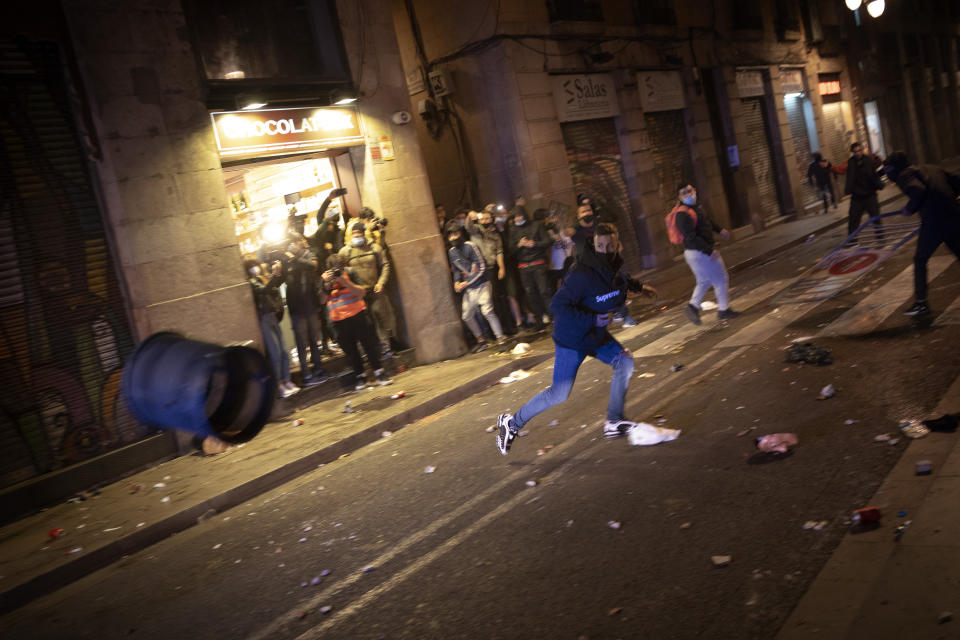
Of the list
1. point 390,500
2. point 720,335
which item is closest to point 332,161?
point 720,335

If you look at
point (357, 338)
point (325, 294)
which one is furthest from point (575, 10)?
point (357, 338)

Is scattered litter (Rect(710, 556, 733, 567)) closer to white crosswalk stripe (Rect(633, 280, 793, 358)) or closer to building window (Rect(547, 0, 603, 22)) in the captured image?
white crosswalk stripe (Rect(633, 280, 793, 358))

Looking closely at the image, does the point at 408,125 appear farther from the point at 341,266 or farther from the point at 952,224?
the point at 952,224

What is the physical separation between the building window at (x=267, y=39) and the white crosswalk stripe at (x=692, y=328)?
6690 mm

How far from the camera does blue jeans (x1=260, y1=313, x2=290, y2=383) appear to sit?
10.8 meters

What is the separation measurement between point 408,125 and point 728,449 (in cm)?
924

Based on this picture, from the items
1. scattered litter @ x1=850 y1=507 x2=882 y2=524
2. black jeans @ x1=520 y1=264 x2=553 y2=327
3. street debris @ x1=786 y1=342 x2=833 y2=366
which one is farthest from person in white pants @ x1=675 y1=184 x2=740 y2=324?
scattered litter @ x1=850 y1=507 x2=882 y2=524

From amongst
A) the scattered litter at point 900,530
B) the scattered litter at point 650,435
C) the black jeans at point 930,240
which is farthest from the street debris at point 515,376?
the scattered litter at point 900,530

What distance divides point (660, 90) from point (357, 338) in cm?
1333

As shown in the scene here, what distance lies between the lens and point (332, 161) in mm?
12703

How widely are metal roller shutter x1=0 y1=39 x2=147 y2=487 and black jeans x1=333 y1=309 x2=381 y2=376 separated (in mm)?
2890

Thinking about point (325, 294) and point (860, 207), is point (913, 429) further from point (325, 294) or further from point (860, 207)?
point (860, 207)

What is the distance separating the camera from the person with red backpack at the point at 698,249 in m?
10.3

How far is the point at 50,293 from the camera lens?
29.5ft
